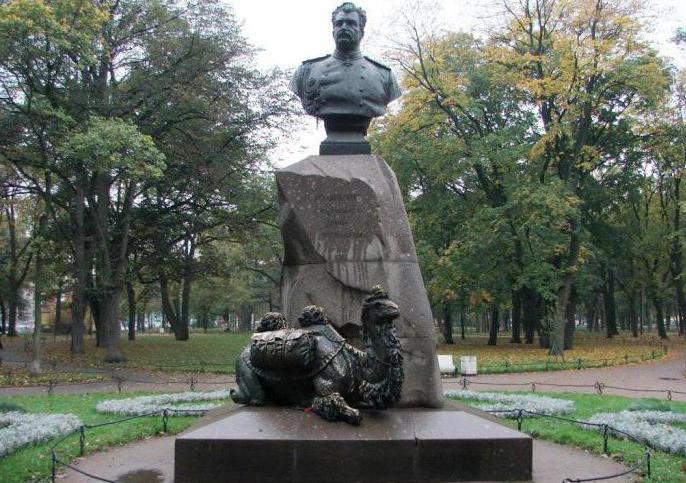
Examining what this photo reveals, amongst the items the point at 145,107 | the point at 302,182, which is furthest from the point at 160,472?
the point at 145,107

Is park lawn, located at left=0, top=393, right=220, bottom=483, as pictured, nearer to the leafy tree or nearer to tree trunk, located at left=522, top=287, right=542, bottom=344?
the leafy tree

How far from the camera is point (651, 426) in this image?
945 cm

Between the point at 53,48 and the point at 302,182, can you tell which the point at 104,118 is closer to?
the point at 53,48

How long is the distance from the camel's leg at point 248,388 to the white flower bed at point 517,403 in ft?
16.4

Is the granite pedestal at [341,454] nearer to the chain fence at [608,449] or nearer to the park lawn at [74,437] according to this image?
the chain fence at [608,449]

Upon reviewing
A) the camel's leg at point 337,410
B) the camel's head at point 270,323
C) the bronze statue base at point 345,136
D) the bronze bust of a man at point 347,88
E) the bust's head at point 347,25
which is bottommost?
the camel's leg at point 337,410

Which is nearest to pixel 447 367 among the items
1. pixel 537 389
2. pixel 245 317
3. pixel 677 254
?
pixel 537 389

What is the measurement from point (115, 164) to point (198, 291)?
36251 millimetres

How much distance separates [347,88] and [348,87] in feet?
0.06

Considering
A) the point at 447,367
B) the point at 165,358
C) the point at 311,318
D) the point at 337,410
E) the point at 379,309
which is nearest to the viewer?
the point at 337,410

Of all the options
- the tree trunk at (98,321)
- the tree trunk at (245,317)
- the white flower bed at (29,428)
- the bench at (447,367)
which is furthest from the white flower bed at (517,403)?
the tree trunk at (245,317)

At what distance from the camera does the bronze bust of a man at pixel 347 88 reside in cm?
802

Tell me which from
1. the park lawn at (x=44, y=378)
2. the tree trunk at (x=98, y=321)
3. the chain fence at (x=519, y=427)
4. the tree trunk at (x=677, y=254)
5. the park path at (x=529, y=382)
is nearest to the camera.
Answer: the chain fence at (x=519, y=427)

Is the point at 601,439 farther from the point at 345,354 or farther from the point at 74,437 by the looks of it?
the point at 74,437
